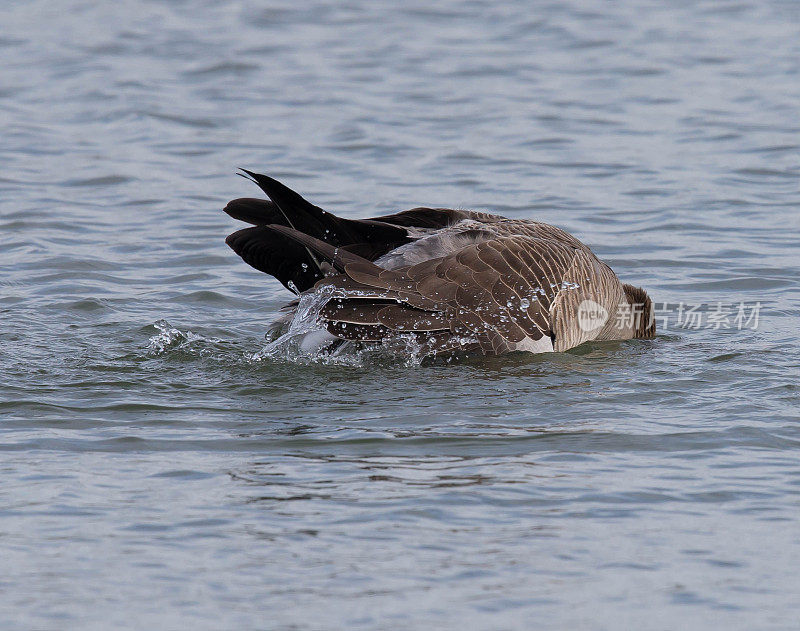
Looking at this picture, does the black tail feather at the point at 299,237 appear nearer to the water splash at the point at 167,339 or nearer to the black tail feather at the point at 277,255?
the black tail feather at the point at 277,255

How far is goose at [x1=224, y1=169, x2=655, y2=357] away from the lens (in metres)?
6.95

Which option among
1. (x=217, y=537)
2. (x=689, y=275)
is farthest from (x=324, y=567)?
(x=689, y=275)

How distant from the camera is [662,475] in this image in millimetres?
5578

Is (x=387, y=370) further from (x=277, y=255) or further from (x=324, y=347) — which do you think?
(x=277, y=255)

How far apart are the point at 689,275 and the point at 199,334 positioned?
3858mm

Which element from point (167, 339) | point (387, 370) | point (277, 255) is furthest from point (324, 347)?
point (167, 339)

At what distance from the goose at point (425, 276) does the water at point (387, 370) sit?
21 centimetres

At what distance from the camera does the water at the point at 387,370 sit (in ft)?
15.1

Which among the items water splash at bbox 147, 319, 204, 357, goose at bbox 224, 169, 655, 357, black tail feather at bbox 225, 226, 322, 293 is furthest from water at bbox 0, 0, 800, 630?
black tail feather at bbox 225, 226, 322, 293

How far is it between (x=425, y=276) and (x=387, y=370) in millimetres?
574

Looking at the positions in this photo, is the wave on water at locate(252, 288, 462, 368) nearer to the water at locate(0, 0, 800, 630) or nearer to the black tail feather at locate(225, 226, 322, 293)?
the water at locate(0, 0, 800, 630)

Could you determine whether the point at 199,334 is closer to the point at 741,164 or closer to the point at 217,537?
the point at 217,537

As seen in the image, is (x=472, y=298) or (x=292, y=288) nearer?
(x=472, y=298)

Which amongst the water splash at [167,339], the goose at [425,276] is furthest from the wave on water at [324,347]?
the water splash at [167,339]
